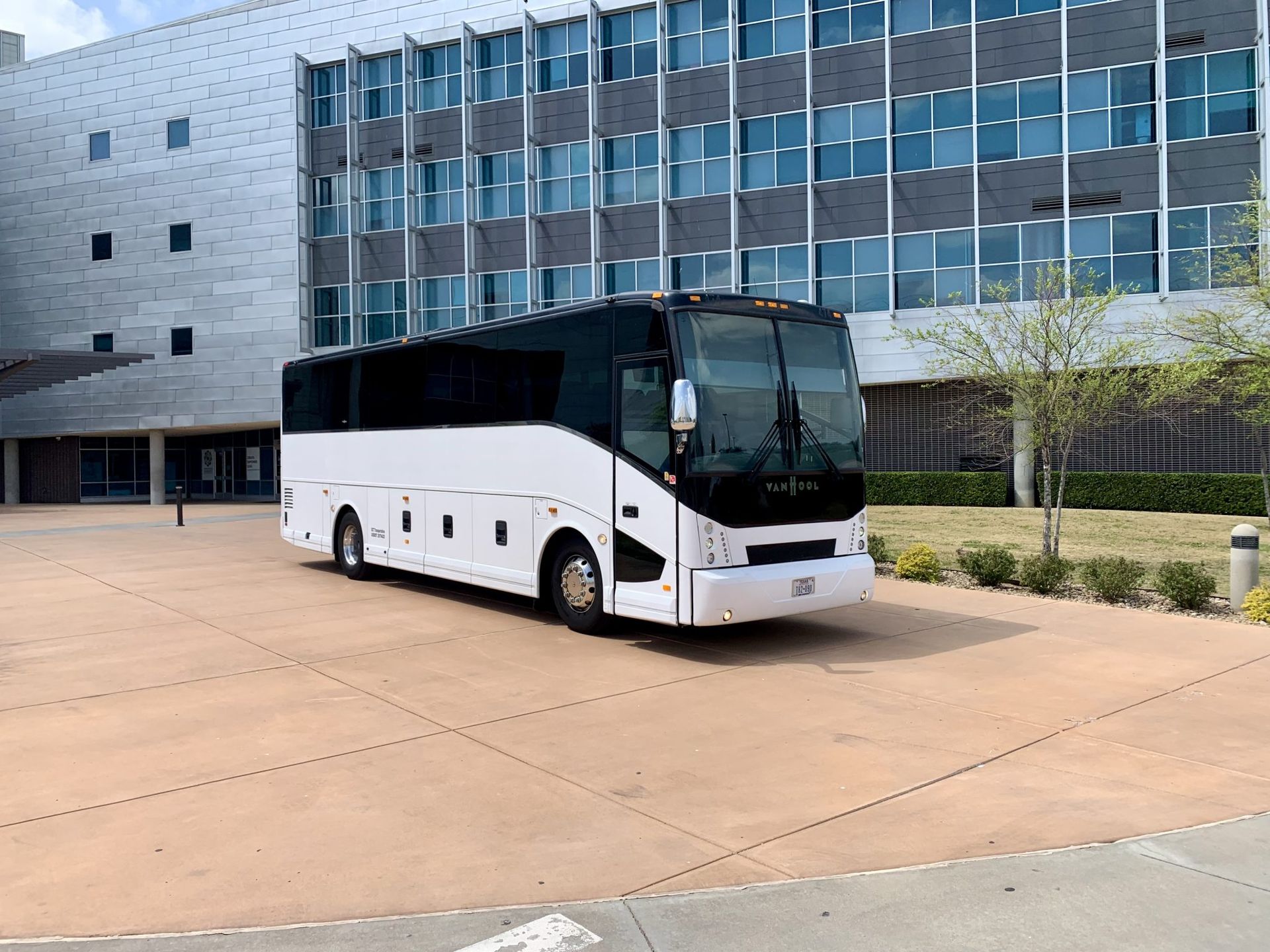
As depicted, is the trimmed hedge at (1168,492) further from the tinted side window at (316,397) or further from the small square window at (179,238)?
the small square window at (179,238)

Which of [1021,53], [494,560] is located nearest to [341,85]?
[1021,53]

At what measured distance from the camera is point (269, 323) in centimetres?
3988

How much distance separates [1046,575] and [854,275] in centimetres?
2018

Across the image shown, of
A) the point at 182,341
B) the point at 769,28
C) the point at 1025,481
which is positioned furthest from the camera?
the point at 182,341

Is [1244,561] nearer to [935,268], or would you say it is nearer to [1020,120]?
[935,268]

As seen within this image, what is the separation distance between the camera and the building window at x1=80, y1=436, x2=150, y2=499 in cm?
4444

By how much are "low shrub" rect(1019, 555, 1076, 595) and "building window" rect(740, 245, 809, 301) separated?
1994 cm

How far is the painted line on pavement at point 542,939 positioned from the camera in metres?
3.97

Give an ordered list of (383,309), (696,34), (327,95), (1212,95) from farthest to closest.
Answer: (327,95) < (383,309) < (696,34) < (1212,95)

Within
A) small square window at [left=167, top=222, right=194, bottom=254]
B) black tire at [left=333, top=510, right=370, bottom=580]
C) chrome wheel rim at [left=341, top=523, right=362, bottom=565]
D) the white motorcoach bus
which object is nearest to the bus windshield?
the white motorcoach bus

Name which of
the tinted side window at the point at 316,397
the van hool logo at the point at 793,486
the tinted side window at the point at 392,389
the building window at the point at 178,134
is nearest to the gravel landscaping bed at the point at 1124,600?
the van hool logo at the point at 793,486

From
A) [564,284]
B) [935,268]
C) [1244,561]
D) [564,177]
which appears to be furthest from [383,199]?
[1244,561]

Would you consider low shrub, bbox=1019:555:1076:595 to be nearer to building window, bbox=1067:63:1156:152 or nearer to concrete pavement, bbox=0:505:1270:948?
concrete pavement, bbox=0:505:1270:948

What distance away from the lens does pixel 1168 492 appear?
27.6m
